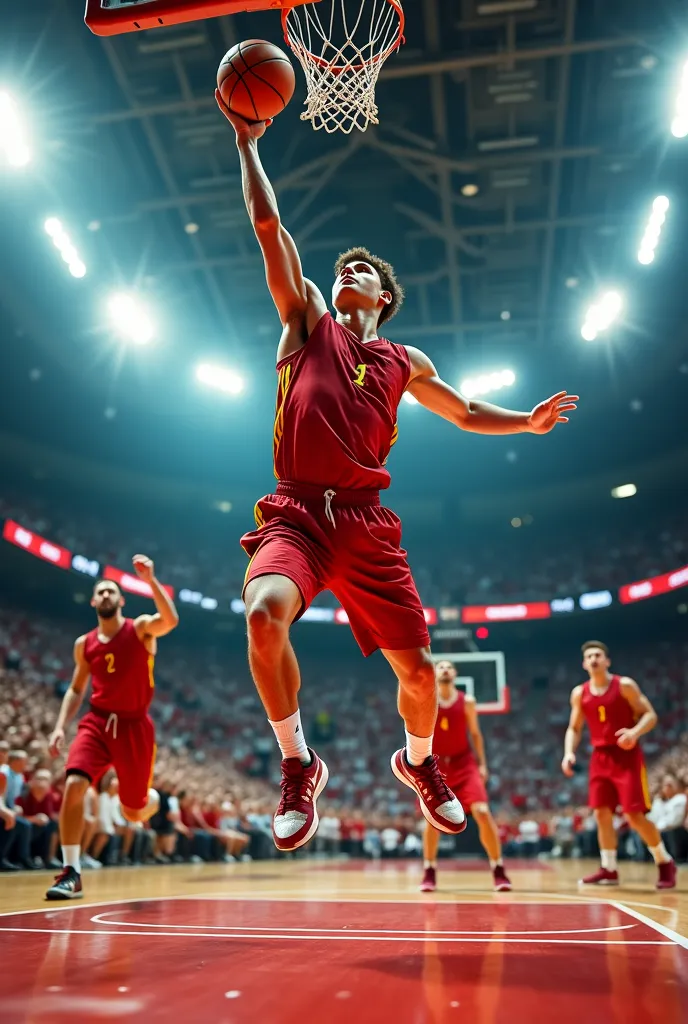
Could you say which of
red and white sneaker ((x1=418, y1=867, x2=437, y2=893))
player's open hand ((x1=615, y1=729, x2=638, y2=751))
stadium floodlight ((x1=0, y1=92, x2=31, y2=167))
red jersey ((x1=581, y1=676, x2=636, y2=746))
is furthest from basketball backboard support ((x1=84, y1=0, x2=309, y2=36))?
stadium floodlight ((x1=0, y1=92, x2=31, y2=167))

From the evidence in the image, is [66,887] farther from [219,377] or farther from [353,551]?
[219,377]

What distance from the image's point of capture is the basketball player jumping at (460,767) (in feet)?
24.9

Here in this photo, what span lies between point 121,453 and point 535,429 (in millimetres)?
21241

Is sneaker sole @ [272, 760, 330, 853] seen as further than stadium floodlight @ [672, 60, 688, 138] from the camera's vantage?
No

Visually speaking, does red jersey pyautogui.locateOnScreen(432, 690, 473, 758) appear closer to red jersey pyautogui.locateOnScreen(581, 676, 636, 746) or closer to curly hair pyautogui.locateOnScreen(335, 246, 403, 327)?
red jersey pyautogui.locateOnScreen(581, 676, 636, 746)

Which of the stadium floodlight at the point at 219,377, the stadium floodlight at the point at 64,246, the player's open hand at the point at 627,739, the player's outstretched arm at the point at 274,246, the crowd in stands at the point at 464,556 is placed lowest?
the player's open hand at the point at 627,739

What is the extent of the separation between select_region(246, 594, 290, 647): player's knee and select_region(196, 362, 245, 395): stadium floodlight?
67.6ft

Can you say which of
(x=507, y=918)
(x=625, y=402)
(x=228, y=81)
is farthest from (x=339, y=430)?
(x=625, y=402)

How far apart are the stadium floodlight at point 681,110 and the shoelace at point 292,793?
14288mm

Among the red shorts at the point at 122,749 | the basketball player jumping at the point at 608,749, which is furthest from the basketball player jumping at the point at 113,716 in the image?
the basketball player jumping at the point at 608,749

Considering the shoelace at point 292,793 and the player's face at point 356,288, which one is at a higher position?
the player's face at point 356,288

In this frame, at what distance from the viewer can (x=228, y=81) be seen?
3559 mm

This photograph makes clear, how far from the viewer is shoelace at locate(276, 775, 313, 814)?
2.99 metres

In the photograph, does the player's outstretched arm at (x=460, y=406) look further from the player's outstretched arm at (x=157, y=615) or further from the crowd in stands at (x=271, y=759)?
the crowd in stands at (x=271, y=759)
